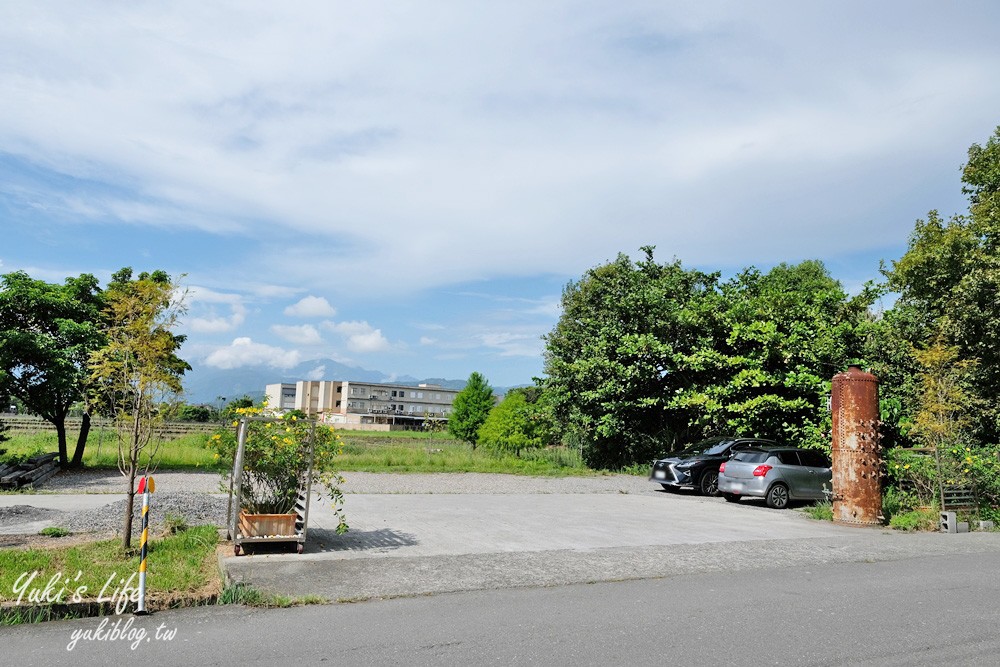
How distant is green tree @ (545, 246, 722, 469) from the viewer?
26.0 metres

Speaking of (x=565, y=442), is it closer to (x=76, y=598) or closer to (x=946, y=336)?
(x=946, y=336)

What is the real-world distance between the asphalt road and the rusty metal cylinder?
20.9 feet

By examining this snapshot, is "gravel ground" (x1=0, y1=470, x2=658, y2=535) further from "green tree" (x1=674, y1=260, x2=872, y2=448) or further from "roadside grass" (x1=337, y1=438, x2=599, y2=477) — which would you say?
"green tree" (x1=674, y1=260, x2=872, y2=448)

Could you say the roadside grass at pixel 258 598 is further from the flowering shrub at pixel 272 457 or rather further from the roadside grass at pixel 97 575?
the flowering shrub at pixel 272 457

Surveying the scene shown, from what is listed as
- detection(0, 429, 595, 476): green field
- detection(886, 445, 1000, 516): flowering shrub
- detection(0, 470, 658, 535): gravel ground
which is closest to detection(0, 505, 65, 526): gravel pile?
detection(0, 470, 658, 535): gravel ground

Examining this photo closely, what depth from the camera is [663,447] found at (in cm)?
2769

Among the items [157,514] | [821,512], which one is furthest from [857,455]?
[157,514]

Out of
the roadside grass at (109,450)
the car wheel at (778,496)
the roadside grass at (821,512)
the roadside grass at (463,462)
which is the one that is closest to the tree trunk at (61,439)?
the roadside grass at (109,450)

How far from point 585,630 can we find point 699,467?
585 inches

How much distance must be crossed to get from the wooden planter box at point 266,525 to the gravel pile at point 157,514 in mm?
1861

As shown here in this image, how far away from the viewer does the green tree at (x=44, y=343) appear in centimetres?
1792

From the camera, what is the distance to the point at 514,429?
1211 inches

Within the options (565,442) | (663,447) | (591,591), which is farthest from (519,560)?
(565,442)

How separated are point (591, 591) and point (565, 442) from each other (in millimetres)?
25139
